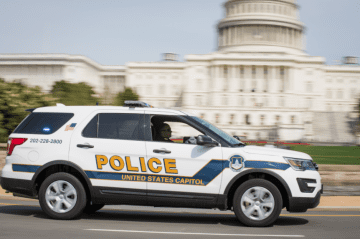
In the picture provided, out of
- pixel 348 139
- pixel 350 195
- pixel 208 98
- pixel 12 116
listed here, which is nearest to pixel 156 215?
pixel 350 195

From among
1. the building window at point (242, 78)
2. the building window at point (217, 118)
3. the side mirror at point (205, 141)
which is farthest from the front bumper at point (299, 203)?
the building window at point (242, 78)

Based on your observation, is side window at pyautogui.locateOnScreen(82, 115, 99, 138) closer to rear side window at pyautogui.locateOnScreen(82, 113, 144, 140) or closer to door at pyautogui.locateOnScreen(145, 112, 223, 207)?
rear side window at pyautogui.locateOnScreen(82, 113, 144, 140)

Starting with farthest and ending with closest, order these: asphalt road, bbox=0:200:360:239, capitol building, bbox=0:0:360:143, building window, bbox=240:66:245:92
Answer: building window, bbox=240:66:245:92, capitol building, bbox=0:0:360:143, asphalt road, bbox=0:200:360:239

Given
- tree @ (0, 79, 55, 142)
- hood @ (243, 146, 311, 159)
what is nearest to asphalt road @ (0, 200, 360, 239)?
hood @ (243, 146, 311, 159)

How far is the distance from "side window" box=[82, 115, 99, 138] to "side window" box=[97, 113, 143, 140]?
7cm

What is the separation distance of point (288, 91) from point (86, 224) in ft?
295

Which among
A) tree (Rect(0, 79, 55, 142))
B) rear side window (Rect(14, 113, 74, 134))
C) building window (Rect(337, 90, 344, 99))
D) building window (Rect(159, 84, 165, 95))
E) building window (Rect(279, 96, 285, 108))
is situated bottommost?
rear side window (Rect(14, 113, 74, 134))

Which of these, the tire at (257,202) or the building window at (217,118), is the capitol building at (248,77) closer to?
the building window at (217,118)

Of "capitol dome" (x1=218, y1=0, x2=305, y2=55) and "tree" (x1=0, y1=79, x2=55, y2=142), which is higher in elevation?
"capitol dome" (x1=218, y1=0, x2=305, y2=55)

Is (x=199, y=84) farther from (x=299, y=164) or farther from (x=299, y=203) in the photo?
(x=299, y=203)

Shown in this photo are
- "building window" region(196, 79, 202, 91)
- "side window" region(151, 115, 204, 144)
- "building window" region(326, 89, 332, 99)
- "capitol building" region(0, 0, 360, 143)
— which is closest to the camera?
"side window" region(151, 115, 204, 144)

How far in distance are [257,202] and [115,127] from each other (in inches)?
103

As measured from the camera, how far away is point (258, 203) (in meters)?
7.13

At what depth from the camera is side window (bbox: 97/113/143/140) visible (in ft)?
24.6
